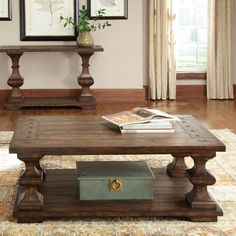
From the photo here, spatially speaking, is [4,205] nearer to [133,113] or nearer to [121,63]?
[133,113]

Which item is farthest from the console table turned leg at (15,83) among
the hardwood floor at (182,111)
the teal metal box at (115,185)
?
the teal metal box at (115,185)

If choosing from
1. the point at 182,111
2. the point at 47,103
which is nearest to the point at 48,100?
the point at 47,103

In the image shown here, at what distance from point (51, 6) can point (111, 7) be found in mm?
689

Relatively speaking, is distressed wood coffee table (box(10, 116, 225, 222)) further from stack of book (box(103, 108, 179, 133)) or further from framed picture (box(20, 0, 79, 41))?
framed picture (box(20, 0, 79, 41))

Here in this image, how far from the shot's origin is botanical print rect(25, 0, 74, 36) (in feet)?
21.8

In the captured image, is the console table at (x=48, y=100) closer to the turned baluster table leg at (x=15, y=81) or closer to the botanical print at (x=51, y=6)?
the turned baluster table leg at (x=15, y=81)

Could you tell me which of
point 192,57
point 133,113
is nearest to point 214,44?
point 192,57

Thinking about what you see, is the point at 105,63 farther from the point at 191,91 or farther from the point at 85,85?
the point at 191,91

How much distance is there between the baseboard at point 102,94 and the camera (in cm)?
684

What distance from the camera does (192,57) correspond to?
291 inches

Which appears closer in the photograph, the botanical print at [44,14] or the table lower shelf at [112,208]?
the table lower shelf at [112,208]

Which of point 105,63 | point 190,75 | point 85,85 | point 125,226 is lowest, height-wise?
point 125,226

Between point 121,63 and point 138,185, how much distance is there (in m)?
4.17

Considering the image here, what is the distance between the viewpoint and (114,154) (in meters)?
2.71
